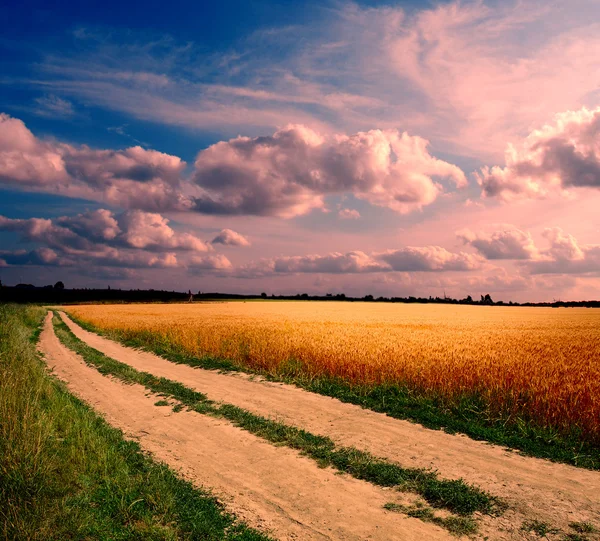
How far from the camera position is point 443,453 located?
8328 millimetres

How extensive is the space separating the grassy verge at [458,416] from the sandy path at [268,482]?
385 centimetres

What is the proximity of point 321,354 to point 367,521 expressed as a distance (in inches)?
408

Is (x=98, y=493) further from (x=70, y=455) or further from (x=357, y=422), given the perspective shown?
(x=357, y=422)

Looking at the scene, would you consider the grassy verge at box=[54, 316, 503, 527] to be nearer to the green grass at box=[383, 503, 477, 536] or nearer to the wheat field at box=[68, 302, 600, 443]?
the green grass at box=[383, 503, 477, 536]

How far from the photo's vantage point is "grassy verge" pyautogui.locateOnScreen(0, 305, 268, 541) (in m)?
5.11

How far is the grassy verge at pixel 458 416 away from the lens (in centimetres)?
843

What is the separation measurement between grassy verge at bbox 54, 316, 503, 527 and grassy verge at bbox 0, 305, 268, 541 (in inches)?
98.5

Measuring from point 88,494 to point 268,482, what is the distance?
2648 millimetres

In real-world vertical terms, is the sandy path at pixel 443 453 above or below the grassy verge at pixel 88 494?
below

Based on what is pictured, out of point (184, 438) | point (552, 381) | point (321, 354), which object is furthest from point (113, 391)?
point (552, 381)

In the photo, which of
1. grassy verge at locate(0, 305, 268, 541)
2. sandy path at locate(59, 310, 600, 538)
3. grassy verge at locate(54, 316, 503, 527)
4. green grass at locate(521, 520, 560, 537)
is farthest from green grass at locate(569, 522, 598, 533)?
grassy verge at locate(0, 305, 268, 541)

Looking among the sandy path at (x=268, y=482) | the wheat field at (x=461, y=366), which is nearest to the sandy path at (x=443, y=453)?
the sandy path at (x=268, y=482)

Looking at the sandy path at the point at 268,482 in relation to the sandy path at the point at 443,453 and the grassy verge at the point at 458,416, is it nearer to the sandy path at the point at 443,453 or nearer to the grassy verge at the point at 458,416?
the sandy path at the point at 443,453

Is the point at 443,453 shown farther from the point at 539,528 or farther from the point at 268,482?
the point at 268,482
